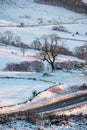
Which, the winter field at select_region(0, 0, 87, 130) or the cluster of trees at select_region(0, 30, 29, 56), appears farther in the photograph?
the cluster of trees at select_region(0, 30, 29, 56)

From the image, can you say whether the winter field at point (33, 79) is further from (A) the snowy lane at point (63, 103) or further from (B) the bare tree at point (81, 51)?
(B) the bare tree at point (81, 51)

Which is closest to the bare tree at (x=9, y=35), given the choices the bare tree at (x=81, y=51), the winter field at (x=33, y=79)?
the winter field at (x=33, y=79)

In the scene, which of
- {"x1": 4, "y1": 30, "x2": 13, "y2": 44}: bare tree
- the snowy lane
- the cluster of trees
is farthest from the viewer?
{"x1": 4, "y1": 30, "x2": 13, "y2": 44}: bare tree

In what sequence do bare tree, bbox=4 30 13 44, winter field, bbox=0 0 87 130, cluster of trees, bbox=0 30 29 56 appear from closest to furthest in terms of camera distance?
winter field, bbox=0 0 87 130 → cluster of trees, bbox=0 30 29 56 → bare tree, bbox=4 30 13 44

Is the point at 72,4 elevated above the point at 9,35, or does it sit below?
below

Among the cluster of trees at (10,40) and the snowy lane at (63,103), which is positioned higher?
the snowy lane at (63,103)

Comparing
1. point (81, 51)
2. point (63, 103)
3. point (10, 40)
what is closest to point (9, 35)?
point (10, 40)

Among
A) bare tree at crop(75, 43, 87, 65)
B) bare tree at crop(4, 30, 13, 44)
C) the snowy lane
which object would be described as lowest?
bare tree at crop(75, 43, 87, 65)

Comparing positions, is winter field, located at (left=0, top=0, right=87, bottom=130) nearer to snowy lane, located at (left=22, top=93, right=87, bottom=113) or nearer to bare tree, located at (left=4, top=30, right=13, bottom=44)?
snowy lane, located at (left=22, top=93, right=87, bottom=113)

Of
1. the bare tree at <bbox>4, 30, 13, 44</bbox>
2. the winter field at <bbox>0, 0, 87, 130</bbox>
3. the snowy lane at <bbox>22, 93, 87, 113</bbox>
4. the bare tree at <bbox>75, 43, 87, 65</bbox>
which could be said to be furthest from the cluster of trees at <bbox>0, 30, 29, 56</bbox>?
the snowy lane at <bbox>22, 93, 87, 113</bbox>

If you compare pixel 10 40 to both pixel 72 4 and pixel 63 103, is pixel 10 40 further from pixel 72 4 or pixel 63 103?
pixel 72 4

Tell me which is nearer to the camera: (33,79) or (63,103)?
(63,103)

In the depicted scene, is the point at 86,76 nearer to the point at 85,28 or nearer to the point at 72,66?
the point at 72,66

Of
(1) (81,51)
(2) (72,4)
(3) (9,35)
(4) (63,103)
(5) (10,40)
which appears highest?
(4) (63,103)
